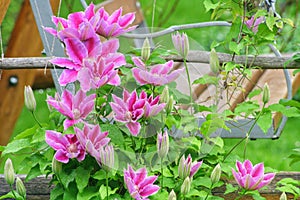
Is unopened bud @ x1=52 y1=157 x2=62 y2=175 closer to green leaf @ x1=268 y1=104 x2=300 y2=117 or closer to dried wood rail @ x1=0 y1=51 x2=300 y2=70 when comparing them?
dried wood rail @ x1=0 y1=51 x2=300 y2=70

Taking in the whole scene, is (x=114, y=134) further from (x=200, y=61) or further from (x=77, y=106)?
(x=200, y=61)

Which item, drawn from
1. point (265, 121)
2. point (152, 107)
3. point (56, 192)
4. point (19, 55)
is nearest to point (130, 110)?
point (152, 107)

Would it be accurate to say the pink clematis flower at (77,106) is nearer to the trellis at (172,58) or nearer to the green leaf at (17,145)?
the green leaf at (17,145)

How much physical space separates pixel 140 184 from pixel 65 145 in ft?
0.66

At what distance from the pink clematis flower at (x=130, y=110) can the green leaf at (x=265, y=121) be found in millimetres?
395

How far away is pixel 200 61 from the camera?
6.91 feet

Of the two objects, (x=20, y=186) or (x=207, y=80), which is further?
(x=207, y=80)

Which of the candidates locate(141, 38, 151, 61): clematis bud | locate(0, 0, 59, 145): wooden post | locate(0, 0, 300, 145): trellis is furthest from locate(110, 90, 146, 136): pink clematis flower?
locate(0, 0, 59, 145): wooden post

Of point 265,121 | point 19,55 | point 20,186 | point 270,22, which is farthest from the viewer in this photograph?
point 19,55

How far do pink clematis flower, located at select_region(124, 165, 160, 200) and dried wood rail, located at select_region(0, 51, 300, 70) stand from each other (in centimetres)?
56

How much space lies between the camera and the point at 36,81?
3.65 meters

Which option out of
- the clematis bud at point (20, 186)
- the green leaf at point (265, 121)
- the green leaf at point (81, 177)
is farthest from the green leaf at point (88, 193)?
the green leaf at point (265, 121)

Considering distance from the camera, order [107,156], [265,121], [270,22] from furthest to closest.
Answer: [270,22]
[265,121]
[107,156]

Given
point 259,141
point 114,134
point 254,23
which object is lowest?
point 259,141
